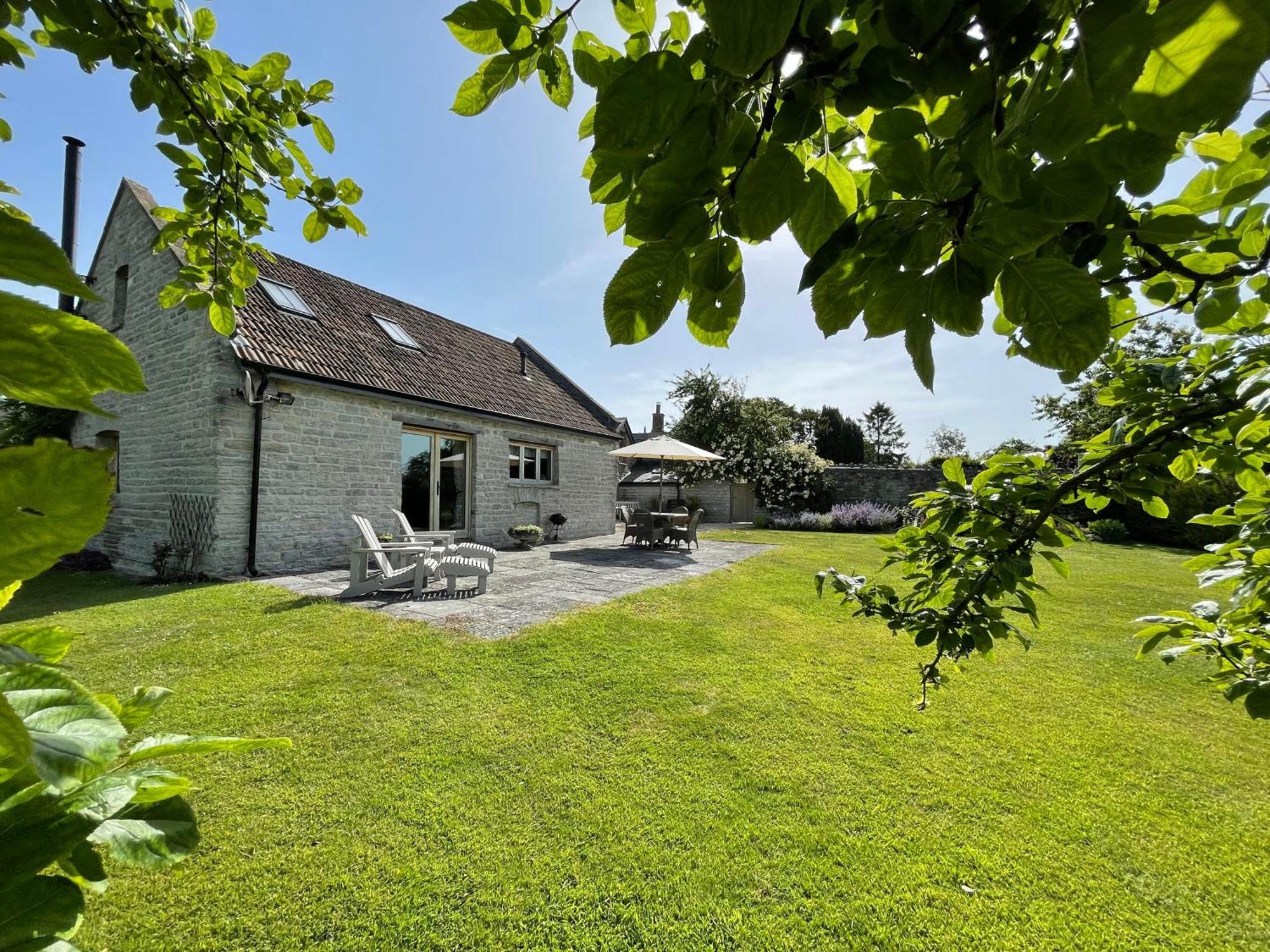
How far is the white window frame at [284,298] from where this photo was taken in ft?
33.3

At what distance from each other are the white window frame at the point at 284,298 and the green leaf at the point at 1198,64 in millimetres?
11833

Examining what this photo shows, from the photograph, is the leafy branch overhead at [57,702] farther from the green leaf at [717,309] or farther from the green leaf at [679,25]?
the green leaf at [679,25]

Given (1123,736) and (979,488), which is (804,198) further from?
(1123,736)

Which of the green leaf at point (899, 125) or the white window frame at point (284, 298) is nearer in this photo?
the green leaf at point (899, 125)

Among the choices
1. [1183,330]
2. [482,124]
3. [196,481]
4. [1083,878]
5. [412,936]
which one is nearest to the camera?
[412,936]

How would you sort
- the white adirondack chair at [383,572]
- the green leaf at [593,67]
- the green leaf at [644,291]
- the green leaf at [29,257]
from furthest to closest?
the white adirondack chair at [383,572]
the green leaf at [593,67]
the green leaf at [644,291]
the green leaf at [29,257]

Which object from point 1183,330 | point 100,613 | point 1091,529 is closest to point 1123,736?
point 1091,529

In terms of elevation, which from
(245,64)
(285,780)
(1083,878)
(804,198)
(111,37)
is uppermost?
(245,64)

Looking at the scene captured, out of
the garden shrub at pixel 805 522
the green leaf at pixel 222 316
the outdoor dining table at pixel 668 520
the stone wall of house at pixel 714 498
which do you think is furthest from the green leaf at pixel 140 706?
the stone wall of house at pixel 714 498

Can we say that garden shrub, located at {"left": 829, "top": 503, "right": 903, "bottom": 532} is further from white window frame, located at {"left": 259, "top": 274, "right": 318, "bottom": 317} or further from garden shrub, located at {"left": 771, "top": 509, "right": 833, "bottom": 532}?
white window frame, located at {"left": 259, "top": 274, "right": 318, "bottom": 317}

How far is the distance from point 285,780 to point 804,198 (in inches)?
143

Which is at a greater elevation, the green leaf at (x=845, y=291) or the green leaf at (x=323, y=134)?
the green leaf at (x=323, y=134)

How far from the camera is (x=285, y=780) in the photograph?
10.2 ft

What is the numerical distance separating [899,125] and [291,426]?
9657mm
